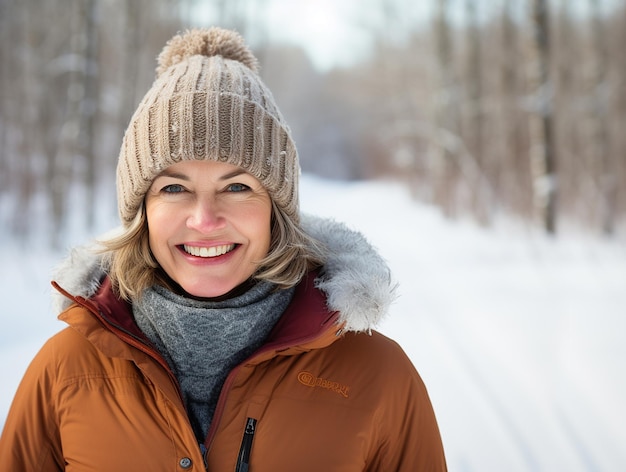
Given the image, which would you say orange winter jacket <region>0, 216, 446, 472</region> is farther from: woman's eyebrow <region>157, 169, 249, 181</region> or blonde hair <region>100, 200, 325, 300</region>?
woman's eyebrow <region>157, 169, 249, 181</region>

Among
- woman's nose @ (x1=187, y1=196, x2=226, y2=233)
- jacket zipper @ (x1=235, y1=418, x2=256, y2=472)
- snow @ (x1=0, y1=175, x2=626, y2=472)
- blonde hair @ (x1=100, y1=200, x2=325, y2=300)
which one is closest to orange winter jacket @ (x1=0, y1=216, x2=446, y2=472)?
jacket zipper @ (x1=235, y1=418, x2=256, y2=472)

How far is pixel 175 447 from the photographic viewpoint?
1.27m

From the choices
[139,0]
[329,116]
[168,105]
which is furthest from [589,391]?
[329,116]

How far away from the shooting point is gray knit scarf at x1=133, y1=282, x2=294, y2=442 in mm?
1394

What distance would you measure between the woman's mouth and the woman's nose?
57mm

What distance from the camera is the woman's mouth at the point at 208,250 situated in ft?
4.52

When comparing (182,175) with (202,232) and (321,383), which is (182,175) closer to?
(202,232)

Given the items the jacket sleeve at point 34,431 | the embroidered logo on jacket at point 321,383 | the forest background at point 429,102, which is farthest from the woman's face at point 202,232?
the forest background at point 429,102

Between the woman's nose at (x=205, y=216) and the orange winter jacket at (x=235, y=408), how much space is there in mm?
334

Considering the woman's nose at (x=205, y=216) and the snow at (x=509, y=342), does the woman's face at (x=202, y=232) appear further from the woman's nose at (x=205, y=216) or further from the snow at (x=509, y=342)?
the snow at (x=509, y=342)

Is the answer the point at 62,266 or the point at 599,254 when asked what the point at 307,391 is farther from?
the point at 599,254

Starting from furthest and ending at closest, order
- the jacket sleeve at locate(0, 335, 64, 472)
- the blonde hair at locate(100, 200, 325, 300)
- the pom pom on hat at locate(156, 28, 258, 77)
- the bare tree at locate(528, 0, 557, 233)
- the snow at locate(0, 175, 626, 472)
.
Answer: the bare tree at locate(528, 0, 557, 233), the snow at locate(0, 175, 626, 472), the pom pom on hat at locate(156, 28, 258, 77), the blonde hair at locate(100, 200, 325, 300), the jacket sleeve at locate(0, 335, 64, 472)

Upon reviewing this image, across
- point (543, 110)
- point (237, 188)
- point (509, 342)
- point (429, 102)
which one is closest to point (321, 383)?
point (237, 188)

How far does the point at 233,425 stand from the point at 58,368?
0.50 meters
